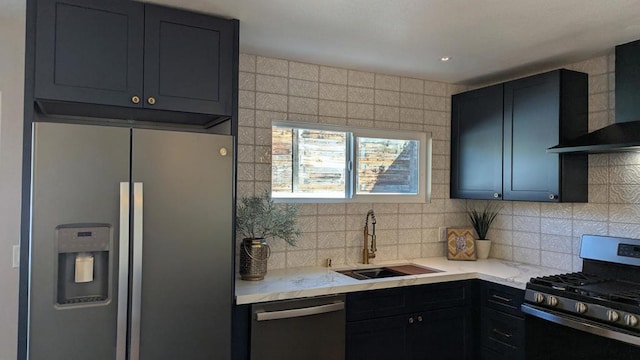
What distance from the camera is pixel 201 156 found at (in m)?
2.09

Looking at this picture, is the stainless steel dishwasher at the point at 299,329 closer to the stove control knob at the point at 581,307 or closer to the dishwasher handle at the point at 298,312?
the dishwasher handle at the point at 298,312

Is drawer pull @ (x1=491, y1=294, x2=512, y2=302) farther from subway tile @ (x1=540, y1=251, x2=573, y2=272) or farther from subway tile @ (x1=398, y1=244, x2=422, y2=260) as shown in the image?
subway tile @ (x1=398, y1=244, x2=422, y2=260)

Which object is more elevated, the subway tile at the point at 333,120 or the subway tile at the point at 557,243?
the subway tile at the point at 333,120

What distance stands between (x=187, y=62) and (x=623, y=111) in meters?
2.52

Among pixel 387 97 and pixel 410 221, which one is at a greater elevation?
pixel 387 97

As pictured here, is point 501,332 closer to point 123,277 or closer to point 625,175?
point 625,175

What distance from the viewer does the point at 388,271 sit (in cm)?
319

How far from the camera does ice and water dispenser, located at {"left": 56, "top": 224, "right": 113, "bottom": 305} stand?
72.3 inches

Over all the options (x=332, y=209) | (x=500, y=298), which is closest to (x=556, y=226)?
(x=500, y=298)

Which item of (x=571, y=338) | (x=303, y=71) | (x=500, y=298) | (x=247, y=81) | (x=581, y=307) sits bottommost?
(x=571, y=338)

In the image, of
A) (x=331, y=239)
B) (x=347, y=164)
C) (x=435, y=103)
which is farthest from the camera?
(x=435, y=103)

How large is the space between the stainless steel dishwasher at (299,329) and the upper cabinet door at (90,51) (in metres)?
1.29

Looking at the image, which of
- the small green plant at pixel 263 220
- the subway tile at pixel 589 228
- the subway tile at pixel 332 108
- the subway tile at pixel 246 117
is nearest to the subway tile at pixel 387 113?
the subway tile at pixel 332 108

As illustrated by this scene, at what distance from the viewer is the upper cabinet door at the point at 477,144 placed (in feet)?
10.7
